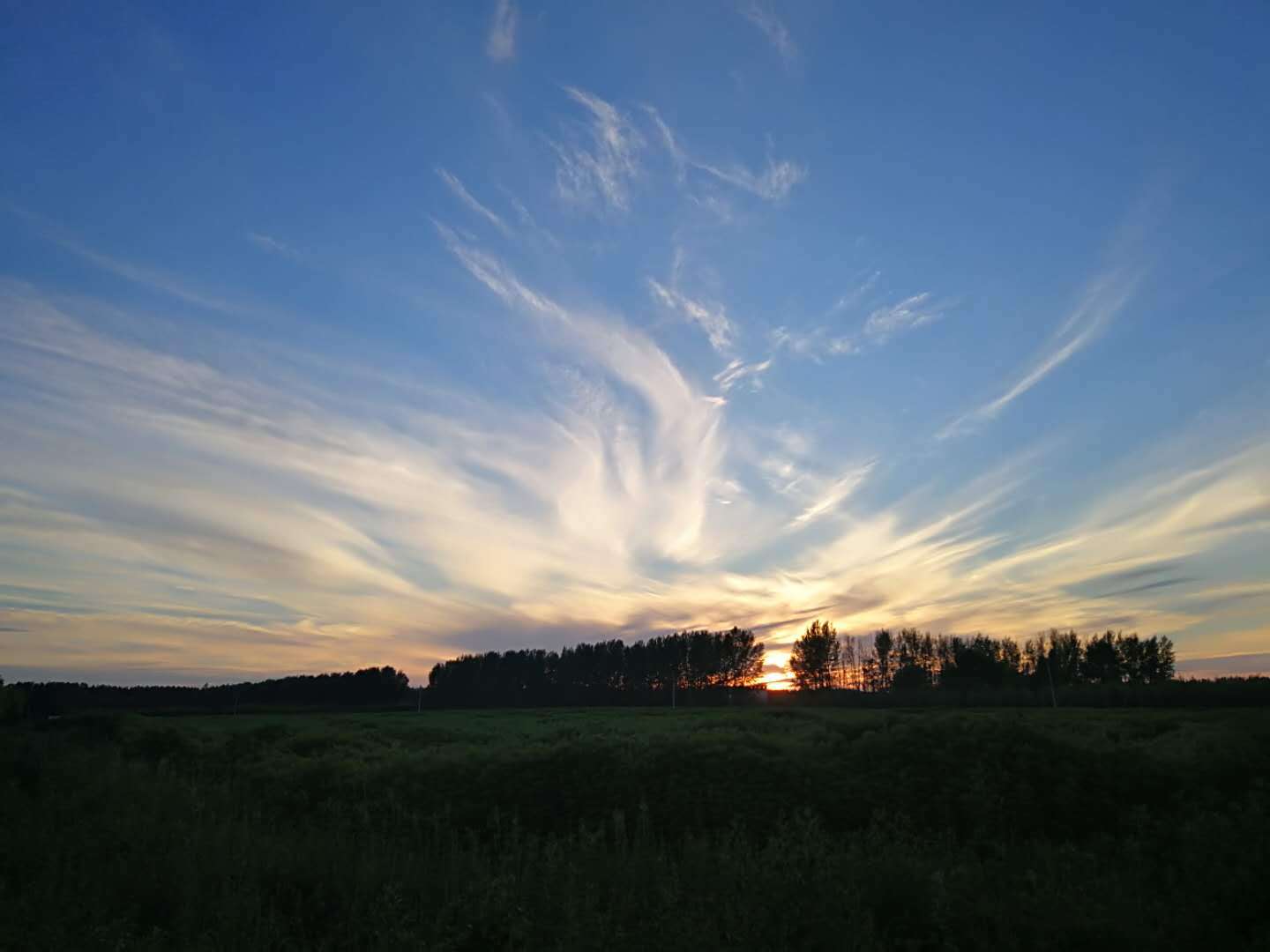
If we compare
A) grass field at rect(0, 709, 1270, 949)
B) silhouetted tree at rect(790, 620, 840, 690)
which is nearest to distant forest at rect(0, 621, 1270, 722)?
silhouetted tree at rect(790, 620, 840, 690)

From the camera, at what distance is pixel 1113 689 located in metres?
78.6

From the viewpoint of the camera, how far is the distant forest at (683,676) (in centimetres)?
12088

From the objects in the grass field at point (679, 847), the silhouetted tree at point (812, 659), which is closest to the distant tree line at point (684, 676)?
the silhouetted tree at point (812, 659)

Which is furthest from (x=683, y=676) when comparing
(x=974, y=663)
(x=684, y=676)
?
(x=974, y=663)

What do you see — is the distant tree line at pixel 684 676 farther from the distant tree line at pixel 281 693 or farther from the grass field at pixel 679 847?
the grass field at pixel 679 847

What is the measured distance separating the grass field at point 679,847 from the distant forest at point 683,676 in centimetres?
8277

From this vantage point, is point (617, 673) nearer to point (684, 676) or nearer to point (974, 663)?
point (684, 676)

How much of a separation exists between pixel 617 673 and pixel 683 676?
1533cm

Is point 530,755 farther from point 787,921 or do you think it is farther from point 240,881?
point 787,921

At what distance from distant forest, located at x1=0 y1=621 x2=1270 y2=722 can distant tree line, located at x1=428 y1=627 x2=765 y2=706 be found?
23cm

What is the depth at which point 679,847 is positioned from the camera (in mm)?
14039

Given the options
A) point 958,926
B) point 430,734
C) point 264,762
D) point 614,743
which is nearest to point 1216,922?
point 958,926

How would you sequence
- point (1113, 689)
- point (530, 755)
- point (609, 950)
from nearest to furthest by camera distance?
point (609, 950) → point (530, 755) → point (1113, 689)

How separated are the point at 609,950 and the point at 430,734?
146 feet
